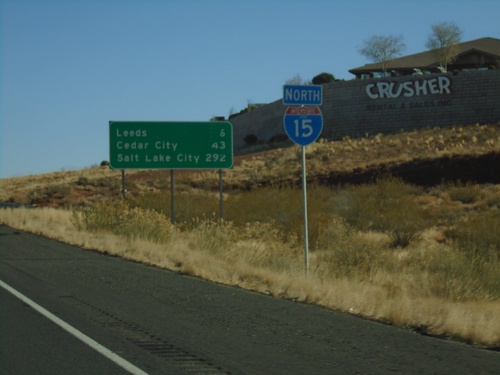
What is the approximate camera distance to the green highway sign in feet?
87.3

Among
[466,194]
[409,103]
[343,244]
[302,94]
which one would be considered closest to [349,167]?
[409,103]

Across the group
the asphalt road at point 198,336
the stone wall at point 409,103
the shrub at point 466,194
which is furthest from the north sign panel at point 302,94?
the stone wall at point 409,103

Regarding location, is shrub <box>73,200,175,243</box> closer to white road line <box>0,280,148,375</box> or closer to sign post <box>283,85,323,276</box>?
sign post <box>283,85,323,276</box>

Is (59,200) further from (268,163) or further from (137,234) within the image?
(137,234)

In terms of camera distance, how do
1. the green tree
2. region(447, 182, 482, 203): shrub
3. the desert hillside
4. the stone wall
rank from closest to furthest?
region(447, 182, 482, 203): shrub
the desert hillside
the stone wall
the green tree

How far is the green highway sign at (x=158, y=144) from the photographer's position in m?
26.6

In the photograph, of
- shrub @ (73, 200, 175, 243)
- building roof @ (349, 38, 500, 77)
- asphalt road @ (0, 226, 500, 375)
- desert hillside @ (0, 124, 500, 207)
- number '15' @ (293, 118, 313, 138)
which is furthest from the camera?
building roof @ (349, 38, 500, 77)

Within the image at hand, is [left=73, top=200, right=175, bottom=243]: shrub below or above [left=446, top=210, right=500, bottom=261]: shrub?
above

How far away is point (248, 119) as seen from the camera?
301 feet

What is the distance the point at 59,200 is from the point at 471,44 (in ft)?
207

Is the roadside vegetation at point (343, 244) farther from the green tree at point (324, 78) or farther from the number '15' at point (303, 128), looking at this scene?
the green tree at point (324, 78)

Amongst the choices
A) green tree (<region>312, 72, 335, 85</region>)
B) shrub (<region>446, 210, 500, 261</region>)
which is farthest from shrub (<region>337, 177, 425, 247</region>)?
green tree (<region>312, 72, 335, 85</region>)

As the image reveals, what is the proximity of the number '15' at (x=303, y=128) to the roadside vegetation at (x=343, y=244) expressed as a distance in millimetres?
Answer: 2947

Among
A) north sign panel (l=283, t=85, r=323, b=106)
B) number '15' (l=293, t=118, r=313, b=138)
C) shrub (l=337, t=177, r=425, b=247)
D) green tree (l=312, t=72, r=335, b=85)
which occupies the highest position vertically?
A: green tree (l=312, t=72, r=335, b=85)
